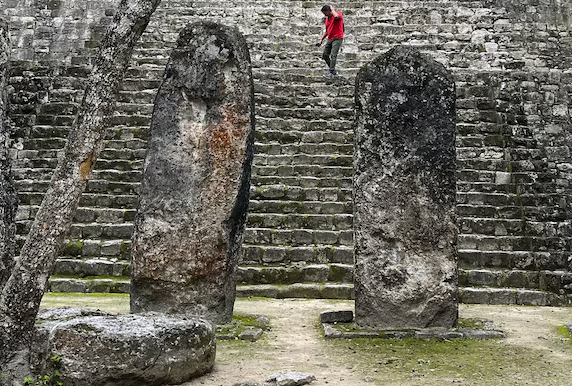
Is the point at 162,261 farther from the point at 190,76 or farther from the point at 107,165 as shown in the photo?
the point at 107,165

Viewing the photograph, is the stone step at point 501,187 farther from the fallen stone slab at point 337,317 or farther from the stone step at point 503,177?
the fallen stone slab at point 337,317

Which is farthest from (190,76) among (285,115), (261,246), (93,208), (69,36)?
(69,36)

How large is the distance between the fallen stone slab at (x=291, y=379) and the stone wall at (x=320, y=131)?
3256mm

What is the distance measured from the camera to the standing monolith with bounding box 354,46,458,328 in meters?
5.50

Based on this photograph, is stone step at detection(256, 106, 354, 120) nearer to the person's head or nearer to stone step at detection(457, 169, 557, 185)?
the person's head

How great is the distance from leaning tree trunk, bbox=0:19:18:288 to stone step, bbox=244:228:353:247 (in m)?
4.29

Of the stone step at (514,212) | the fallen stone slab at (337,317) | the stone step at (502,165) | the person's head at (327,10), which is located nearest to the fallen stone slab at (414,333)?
the fallen stone slab at (337,317)

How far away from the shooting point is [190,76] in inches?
227

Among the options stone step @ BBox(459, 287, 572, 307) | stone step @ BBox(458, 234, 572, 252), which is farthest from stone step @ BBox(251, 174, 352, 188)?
stone step @ BBox(459, 287, 572, 307)

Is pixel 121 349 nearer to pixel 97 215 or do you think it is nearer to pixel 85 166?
pixel 85 166

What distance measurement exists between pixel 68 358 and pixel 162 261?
1842 mm

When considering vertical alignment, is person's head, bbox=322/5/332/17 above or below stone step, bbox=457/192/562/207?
above

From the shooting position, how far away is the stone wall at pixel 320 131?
25.2 feet

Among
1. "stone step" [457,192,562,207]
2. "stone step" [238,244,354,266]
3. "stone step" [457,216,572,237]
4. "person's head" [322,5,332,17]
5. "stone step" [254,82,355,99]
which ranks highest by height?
"person's head" [322,5,332,17]
